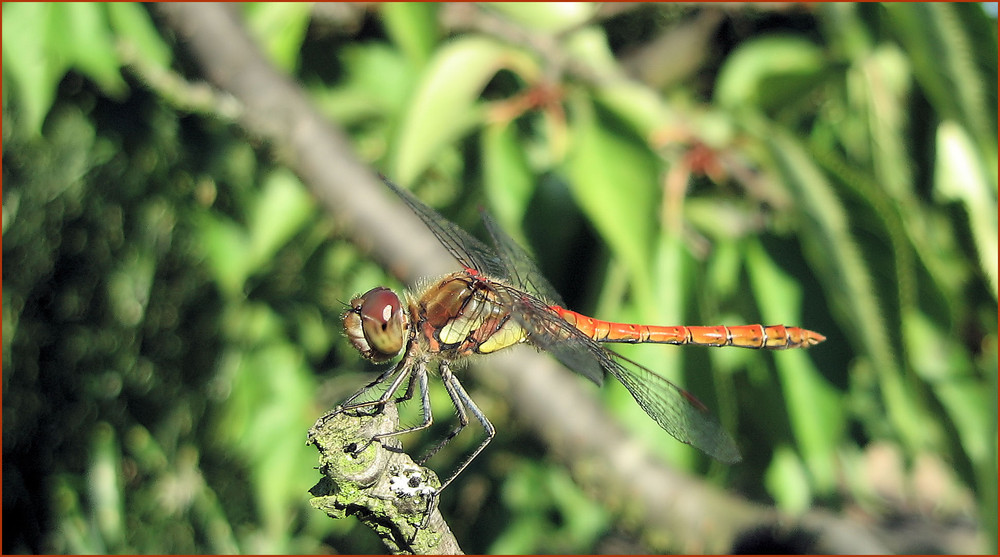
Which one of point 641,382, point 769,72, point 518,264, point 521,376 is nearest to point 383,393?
point 641,382

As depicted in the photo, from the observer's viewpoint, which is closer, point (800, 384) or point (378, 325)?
point (378, 325)

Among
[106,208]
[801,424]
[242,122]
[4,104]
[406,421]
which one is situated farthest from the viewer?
[106,208]

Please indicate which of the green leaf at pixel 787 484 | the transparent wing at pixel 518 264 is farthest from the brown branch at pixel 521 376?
the transparent wing at pixel 518 264

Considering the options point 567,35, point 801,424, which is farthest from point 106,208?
point 801,424

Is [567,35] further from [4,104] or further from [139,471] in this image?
[139,471]

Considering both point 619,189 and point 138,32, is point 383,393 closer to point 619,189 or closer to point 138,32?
point 619,189

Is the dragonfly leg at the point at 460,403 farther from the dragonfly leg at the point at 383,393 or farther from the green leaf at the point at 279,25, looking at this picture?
the green leaf at the point at 279,25

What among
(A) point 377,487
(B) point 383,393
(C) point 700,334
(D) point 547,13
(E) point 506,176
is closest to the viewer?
(A) point 377,487
